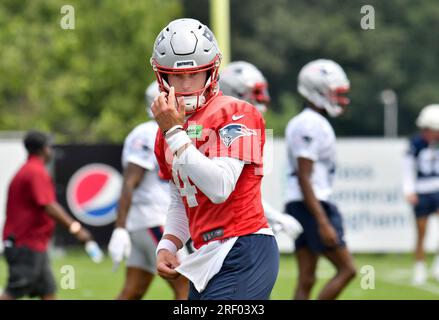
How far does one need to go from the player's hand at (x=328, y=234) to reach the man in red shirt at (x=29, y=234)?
2.07m

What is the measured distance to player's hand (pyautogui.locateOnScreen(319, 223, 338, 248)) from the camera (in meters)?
8.23

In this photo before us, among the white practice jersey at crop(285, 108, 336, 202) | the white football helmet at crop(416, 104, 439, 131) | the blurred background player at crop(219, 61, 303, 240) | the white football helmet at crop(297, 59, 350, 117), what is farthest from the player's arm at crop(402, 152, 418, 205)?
the blurred background player at crop(219, 61, 303, 240)

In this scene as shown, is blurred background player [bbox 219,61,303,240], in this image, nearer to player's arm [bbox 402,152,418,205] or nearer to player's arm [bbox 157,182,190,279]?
player's arm [bbox 157,182,190,279]

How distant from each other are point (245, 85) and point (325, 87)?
687 millimetres

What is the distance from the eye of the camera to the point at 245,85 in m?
8.60

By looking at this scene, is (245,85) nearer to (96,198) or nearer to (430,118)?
(430,118)

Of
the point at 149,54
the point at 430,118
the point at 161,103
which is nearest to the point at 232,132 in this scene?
the point at 161,103

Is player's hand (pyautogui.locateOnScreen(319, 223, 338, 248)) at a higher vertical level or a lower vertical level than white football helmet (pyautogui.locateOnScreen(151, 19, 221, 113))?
lower

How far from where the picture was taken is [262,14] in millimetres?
42312

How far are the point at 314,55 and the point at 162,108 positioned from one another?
37561mm

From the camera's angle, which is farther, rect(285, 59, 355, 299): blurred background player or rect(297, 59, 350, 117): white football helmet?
rect(297, 59, 350, 117): white football helmet

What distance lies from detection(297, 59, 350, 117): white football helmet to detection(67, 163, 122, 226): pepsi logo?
728 cm

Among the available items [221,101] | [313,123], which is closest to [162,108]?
[221,101]
